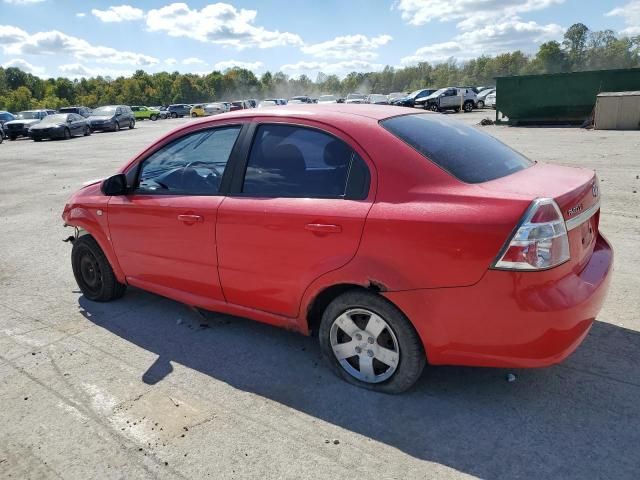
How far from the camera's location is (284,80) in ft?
498

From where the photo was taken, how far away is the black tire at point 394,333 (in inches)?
112

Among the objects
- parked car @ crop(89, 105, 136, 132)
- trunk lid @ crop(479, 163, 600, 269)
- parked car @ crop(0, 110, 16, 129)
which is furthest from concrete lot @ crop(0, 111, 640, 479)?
parked car @ crop(89, 105, 136, 132)

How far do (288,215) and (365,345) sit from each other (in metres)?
0.93

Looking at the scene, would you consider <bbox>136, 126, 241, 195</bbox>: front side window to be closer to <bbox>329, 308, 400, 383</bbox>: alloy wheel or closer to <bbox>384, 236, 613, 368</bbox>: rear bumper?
<bbox>329, 308, 400, 383</bbox>: alloy wheel

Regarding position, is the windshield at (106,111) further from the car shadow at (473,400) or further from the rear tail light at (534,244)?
the rear tail light at (534,244)

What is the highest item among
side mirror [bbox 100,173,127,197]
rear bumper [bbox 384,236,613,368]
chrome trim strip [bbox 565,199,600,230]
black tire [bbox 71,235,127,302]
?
side mirror [bbox 100,173,127,197]

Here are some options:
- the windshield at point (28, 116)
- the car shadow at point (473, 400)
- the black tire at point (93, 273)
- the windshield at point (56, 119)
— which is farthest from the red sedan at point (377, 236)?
the windshield at point (28, 116)

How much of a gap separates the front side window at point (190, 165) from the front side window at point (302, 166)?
0.94ft

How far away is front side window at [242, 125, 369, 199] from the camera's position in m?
3.02

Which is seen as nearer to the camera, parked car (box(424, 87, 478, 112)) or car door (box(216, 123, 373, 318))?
car door (box(216, 123, 373, 318))

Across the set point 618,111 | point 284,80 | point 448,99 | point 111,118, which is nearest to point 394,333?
point 618,111

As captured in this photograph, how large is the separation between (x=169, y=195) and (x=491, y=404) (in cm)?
269

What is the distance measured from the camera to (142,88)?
311 ft

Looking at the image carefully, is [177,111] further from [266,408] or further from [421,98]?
[266,408]
